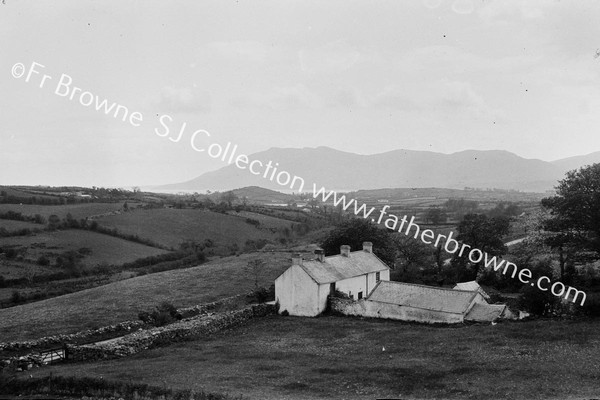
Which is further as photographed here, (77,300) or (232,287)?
(232,287)

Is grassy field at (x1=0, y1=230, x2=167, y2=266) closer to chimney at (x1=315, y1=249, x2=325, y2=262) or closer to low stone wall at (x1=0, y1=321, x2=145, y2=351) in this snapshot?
low stone wall at (x1=0, y1=321, x2=145, y2=351)

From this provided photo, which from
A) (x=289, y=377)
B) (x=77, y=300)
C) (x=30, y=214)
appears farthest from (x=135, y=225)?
(x=289, y=377)

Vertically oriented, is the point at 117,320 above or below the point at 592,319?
below

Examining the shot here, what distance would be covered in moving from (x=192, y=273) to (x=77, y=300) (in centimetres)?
1649

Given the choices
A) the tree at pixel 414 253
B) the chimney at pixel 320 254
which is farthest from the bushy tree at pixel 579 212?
the tree at pixel 414 253

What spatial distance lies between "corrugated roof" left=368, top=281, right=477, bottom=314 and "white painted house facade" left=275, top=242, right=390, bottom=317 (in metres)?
3.23

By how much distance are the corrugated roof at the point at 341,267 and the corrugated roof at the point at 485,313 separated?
11.7 m

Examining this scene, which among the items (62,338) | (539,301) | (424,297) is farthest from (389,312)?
(62,338)

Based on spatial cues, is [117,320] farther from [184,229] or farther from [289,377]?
[184,229]

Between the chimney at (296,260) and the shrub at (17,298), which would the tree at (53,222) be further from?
the chimney at (296,260)

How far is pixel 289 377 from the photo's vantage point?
26.6 metres

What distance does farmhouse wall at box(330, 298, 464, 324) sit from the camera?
40878 mm

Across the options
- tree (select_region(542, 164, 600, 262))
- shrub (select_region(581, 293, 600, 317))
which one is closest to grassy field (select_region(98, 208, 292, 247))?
tree (select_region(542, 164, 600, 262))

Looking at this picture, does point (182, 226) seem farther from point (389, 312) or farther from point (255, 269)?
point (389, 312)
